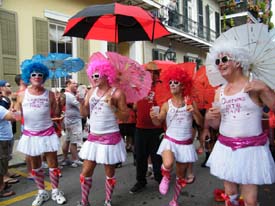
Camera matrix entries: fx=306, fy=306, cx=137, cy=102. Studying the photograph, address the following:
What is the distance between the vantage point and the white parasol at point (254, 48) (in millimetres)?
2699

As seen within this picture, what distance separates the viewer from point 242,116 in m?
2.83

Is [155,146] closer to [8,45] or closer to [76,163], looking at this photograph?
[76,163]

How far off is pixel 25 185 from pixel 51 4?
6433 mm

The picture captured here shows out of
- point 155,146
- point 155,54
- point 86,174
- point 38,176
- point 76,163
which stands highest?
point 155,54

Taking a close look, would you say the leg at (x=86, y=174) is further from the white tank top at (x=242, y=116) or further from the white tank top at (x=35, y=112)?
the white tank top at (x=242, y=116)

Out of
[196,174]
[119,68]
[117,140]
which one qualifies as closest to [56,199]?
[117,140]

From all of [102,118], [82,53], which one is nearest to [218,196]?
[102,118]

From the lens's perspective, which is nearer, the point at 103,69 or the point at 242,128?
the point at 242,128

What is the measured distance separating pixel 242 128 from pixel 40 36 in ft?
25.3

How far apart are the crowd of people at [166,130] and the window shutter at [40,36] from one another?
13.8ft

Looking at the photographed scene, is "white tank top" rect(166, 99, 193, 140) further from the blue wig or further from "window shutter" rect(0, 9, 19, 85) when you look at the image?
"window shutter" rect(0, 9, 19, 85)

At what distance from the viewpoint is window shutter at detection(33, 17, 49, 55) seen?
898 centimetres

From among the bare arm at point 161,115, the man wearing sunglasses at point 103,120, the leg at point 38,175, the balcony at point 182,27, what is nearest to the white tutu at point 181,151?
the bare arm at point 161,115

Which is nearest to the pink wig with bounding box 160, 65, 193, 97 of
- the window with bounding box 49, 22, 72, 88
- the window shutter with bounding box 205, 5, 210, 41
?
the window with bounding box 49, 22, 72, 88
